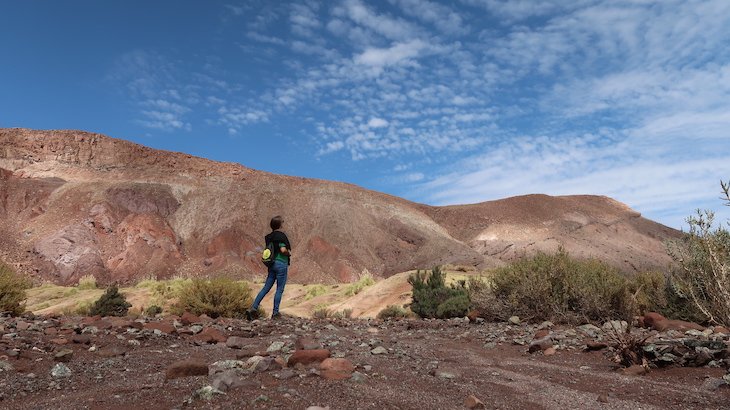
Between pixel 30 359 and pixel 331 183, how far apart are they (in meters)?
55.9

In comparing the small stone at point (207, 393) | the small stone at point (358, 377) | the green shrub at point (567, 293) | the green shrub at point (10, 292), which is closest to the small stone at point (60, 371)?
the small stone at point (207, 393)

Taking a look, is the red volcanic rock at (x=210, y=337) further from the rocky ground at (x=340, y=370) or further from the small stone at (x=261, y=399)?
the small stone at (x=261, y=399)

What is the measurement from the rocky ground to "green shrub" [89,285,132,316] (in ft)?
21.4

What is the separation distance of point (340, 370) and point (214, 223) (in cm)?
4713

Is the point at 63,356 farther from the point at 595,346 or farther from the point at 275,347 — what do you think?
the point at 595,346

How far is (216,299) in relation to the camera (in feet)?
44.6

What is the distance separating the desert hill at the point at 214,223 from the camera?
1756 inches

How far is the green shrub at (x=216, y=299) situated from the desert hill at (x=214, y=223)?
1164 inches

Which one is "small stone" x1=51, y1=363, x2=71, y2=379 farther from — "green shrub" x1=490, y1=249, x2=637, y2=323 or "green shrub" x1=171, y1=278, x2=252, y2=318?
"green shrub" x1=490, y1=249, x2=637, y2=323

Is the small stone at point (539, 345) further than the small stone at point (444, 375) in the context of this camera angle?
Yes

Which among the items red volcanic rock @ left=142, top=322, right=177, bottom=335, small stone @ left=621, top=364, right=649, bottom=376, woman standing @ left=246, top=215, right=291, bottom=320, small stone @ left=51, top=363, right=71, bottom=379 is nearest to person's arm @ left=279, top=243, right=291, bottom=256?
woman standing @ left=246, top=215, right=291, bottom=320

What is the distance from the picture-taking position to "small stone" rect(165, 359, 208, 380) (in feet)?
15.8

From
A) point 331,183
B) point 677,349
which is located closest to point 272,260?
point 677,349

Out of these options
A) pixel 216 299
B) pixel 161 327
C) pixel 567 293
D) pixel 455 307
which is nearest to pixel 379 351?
pixel 161 327
